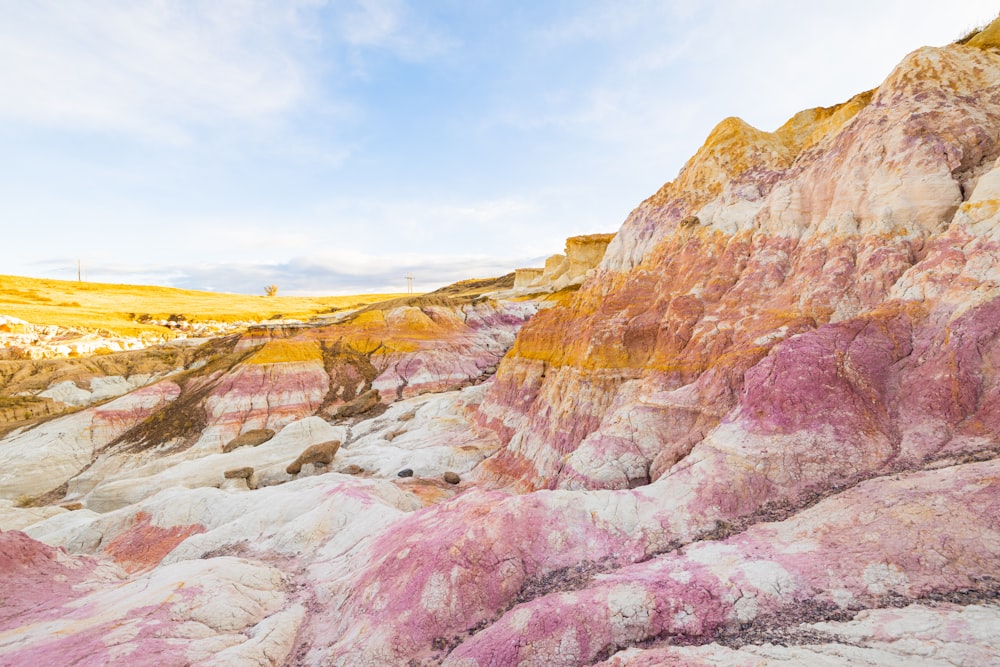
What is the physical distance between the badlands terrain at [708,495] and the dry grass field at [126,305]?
75.3m

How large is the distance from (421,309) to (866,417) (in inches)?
2395

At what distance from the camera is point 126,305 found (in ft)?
374

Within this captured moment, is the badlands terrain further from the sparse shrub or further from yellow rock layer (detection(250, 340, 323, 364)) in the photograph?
yellow rock layer (detection(250, 340, 323, 364))

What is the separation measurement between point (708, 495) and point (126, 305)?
148445 millimetres

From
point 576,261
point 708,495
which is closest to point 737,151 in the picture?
point 708,495

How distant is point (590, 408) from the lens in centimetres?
2066

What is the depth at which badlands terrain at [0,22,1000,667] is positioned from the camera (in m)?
7.17

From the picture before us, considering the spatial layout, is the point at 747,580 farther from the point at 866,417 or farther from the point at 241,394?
the point at 241,394

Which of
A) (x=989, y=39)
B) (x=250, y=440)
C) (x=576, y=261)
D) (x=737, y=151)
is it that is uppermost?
(x=989, y=39)

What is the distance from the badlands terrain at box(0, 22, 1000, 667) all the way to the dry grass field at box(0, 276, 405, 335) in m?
75.3

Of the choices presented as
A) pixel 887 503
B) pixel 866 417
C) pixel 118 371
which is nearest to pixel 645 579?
pixel 887 503

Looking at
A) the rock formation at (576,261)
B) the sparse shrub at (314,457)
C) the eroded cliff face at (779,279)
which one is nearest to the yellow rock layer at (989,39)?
the eroded cliff face at (779,279)

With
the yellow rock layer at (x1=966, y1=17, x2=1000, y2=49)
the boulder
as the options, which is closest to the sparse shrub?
the boulder

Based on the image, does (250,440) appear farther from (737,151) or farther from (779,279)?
(737,151)
